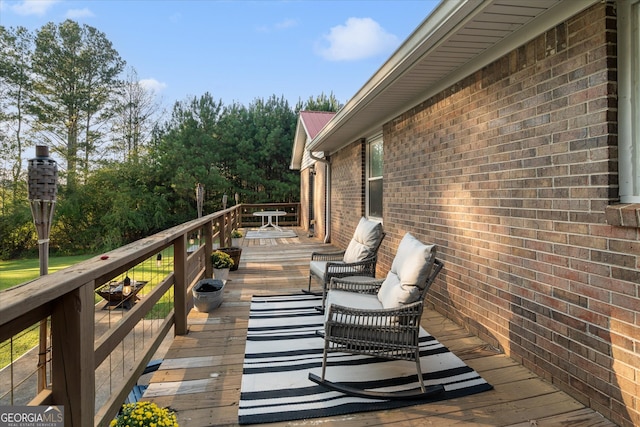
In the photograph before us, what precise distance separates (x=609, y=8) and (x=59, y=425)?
10.4ft

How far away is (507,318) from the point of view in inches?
109

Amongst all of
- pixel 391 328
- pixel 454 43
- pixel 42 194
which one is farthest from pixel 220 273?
pixel 454 43

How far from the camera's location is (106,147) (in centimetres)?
1766

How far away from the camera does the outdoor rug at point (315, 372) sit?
2.13 metres

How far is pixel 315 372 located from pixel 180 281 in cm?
145

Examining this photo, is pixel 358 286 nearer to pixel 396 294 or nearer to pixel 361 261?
pixel 361 261

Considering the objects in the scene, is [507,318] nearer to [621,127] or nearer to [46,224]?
[621,127]

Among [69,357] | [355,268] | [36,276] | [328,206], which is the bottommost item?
[36,276]

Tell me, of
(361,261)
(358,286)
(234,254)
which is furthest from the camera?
(234,254)

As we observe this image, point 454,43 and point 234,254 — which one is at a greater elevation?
point 454,43

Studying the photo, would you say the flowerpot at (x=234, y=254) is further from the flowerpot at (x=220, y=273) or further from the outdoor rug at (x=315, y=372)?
the outdoor rug at (x=315, y=372)

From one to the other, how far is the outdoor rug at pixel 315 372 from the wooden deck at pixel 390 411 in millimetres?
63

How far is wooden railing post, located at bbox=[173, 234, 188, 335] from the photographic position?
10.4 ft

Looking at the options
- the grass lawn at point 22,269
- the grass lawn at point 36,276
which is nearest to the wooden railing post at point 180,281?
the grass lawn at point 36,276
